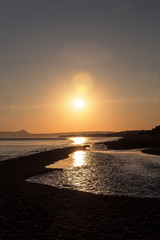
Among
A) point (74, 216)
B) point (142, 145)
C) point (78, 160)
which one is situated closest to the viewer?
point (74, 216)

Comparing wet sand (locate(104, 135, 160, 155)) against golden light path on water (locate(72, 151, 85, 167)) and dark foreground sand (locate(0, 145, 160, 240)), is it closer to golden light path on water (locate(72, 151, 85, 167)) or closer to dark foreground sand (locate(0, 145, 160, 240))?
golden light path on water (locate(72, 151, 85, 167))

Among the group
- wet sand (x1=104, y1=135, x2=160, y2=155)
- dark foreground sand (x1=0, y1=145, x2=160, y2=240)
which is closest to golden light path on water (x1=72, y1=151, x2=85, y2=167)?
dark foreground sand (x1=0, y1=145, x2=160, y2=240)

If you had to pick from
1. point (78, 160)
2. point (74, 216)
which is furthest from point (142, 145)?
point (74, 216)

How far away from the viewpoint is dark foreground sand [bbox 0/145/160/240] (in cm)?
923

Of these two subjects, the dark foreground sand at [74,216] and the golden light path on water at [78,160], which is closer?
the dark foreground sand at [74,216]

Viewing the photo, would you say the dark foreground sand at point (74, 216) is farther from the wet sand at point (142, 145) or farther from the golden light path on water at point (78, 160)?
the wet sand at point (142, 145)

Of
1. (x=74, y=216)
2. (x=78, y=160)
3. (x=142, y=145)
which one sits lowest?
(x=74, y=216)

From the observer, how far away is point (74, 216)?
37.6 feet

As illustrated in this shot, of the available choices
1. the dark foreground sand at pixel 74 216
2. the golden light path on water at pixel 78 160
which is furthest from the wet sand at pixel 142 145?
the dark foreground sand at pixel 74 216

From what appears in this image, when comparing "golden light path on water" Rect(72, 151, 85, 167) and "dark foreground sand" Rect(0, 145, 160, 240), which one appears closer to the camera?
"dark foreground sand" Rect(0, 145, 160, 240)

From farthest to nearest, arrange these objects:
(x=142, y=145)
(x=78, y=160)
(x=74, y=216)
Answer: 1. (x=142, y=145)
2. (x=78, y=160)
3. (x=74, y=216)

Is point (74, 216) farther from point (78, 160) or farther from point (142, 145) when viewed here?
point (142, 145)

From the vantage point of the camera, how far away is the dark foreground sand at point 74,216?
30.3 ft

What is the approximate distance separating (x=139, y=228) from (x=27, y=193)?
9.57 meters
